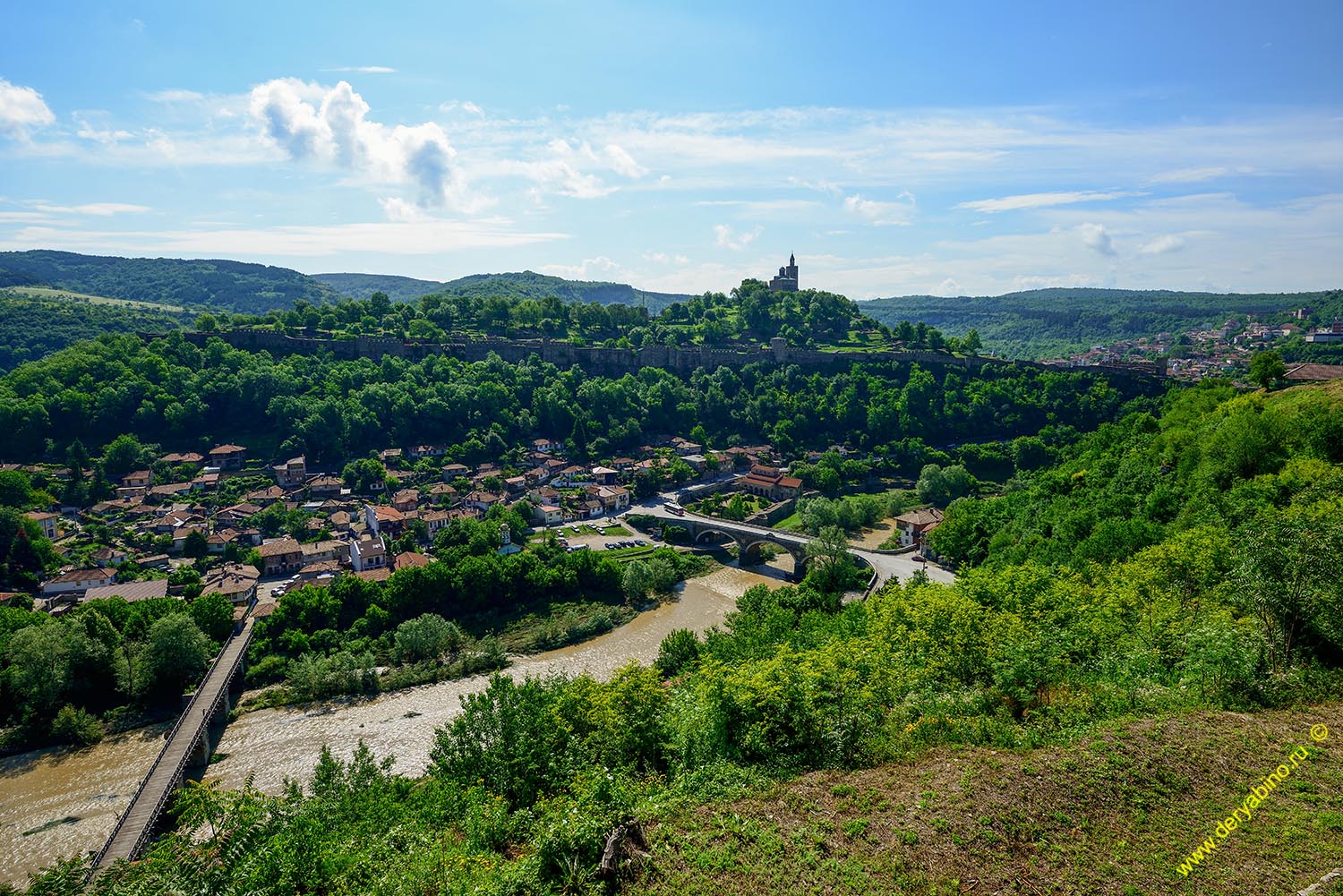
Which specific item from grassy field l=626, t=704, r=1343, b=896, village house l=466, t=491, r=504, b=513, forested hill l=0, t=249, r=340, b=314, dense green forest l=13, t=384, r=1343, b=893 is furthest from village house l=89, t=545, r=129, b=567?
A: forested hill l=0, t=249, r=340, b=314

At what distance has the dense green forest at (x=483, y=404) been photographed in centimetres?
4944

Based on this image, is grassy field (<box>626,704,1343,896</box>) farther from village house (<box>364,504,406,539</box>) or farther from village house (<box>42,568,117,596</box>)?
village house (<box>42,568,117,596</box>)

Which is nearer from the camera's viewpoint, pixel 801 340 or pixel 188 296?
pixel 801 340

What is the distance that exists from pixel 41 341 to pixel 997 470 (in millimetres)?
97952

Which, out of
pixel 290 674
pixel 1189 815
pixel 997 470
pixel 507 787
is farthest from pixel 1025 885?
pixel 997 470

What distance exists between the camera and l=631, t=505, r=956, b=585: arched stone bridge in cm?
3200

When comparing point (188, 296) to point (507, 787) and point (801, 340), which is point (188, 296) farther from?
point (507, 787)

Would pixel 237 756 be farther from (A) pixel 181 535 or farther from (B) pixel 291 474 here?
(B) pixel 291 474

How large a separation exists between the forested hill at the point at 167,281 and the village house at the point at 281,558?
128 metres

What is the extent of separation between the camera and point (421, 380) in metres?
58.7

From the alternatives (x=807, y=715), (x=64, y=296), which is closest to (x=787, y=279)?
(x=807, y=715)

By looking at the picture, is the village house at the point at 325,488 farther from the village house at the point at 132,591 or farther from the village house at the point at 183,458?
the village house at the point at 132,591

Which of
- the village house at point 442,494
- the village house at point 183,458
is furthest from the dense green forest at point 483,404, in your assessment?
the village house at point 442,494

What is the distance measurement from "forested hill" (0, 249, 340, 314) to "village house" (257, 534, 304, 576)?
420 feet
